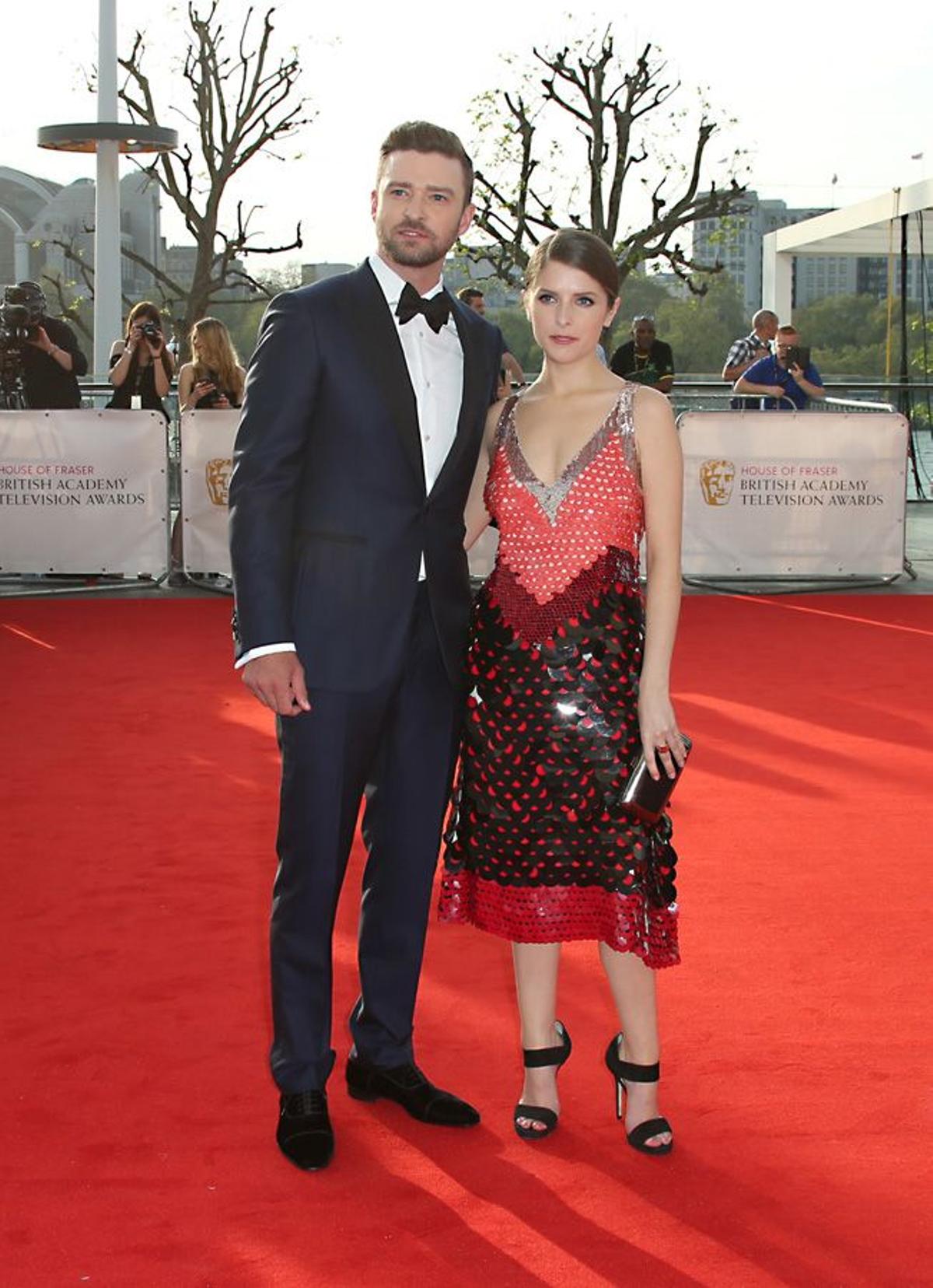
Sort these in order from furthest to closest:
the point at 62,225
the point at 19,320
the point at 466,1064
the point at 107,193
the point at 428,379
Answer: the point at 62,225
the point at 107,193
the point at 19,320
the point at 466,1064
the point at 428,379

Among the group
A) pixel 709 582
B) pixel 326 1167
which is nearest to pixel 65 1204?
pixel 326 1167

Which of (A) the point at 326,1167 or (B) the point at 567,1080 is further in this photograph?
(B) the point at 567,1080

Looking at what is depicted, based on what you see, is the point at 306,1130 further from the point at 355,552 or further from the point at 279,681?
the point at 355,552

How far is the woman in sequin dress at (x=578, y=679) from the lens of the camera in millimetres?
3221

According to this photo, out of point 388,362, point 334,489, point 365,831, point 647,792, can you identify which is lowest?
point 365,831

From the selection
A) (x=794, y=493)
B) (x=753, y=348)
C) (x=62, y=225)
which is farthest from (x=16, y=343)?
(x=62, y=225)

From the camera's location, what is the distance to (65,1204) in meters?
3.03

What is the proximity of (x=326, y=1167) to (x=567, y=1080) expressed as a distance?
0.63 meters

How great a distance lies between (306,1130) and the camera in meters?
3.23

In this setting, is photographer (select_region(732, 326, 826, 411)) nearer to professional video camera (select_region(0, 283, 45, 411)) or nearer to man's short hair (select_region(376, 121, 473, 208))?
professional video camera (select_region(0, 283, 45, 411))

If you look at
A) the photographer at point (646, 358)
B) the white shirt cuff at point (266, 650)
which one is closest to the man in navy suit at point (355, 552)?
the white shirt cuff at point (266, 650)

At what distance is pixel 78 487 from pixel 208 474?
81 cm

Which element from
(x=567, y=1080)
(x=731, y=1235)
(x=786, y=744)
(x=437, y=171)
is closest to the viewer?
(x=731, y=1235)

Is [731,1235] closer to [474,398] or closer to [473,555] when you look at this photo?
[474,398]
